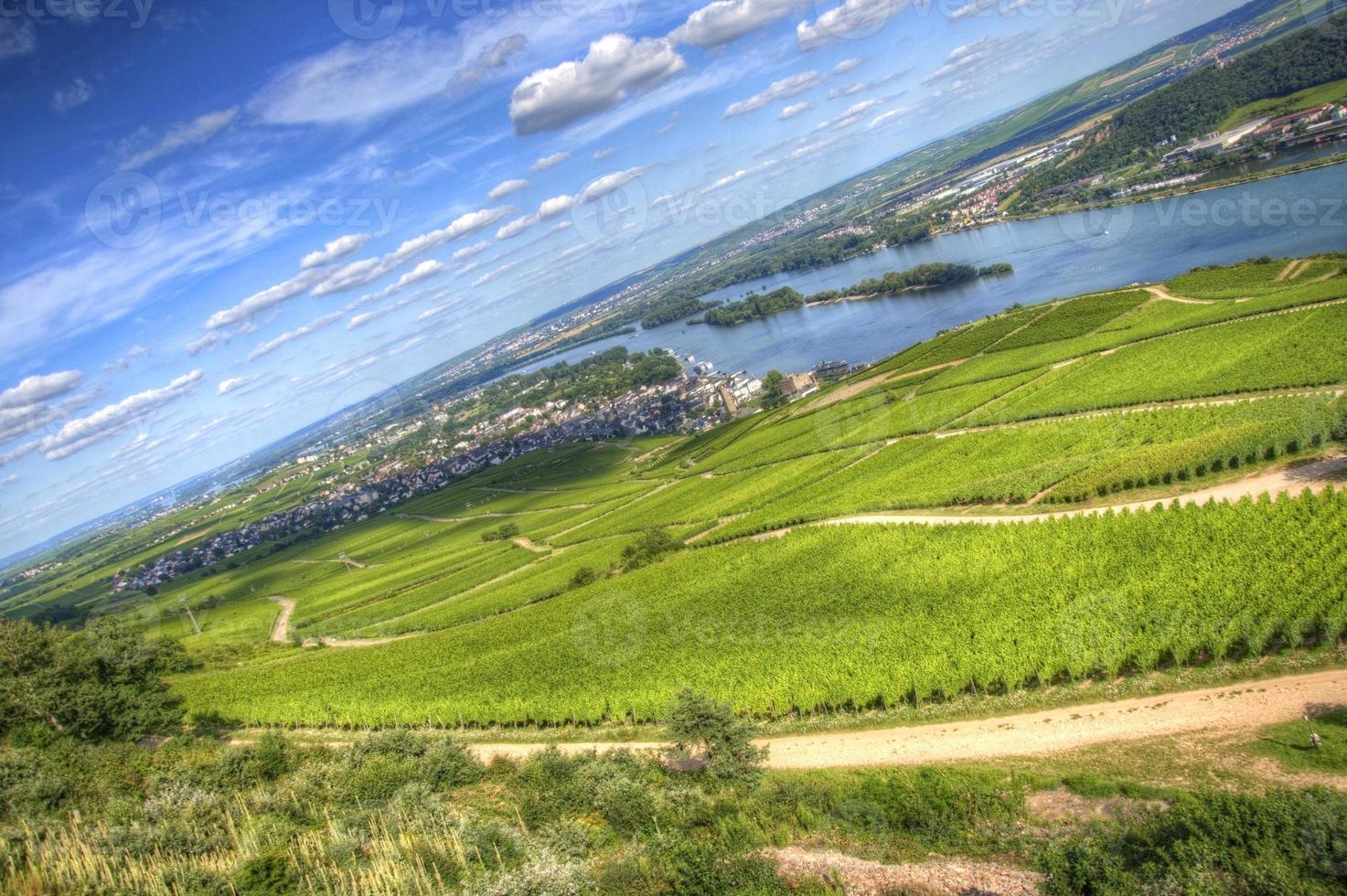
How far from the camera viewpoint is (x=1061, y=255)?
8844 cm

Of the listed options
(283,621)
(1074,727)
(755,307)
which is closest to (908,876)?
(1074,727)

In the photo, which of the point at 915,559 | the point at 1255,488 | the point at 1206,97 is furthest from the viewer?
the point at 1206,97

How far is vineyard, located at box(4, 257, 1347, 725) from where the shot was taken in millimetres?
18594

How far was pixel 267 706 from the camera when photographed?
111 feet

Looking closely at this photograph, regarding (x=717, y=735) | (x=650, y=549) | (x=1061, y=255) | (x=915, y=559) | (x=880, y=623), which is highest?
(x=1061, y=255)

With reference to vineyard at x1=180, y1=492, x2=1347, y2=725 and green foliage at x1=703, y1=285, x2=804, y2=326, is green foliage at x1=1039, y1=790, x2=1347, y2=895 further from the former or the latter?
green foliage at x1=703, y1=285, x2=804, y2=326

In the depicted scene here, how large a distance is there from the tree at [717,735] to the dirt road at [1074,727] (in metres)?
1.36

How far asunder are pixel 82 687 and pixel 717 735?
29.8 meters

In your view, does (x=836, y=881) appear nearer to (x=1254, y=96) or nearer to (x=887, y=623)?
(x=887, y=623)

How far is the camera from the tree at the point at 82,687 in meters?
28.7

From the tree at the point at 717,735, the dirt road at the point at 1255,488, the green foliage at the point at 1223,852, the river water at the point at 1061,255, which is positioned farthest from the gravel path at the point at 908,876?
the river water at the point at 1061,255

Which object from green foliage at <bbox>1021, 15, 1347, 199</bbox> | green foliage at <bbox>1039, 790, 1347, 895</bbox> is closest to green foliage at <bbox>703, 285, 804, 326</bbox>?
green foliage at <bbox>1021, 15, 1347, 199</bbox>

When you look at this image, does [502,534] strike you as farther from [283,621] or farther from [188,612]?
[188,612]

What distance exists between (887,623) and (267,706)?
101 feet
